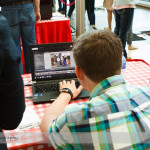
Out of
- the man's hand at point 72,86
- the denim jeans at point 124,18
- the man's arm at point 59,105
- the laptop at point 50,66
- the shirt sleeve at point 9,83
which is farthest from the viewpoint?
the denim jeans at point 124,18

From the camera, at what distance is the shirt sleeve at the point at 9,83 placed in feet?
2.09

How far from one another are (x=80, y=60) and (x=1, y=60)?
0.94 feet

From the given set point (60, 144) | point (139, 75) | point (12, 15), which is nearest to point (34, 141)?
point (60, 144)

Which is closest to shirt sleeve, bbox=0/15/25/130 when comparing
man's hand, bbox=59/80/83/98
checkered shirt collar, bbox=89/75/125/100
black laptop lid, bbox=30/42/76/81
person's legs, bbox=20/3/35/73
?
checkered shirt collar, bbox=89/75/125/100

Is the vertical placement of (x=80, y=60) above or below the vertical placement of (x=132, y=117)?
above

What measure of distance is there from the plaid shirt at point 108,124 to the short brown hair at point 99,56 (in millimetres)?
102

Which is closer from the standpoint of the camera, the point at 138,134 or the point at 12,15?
the point at 138,134

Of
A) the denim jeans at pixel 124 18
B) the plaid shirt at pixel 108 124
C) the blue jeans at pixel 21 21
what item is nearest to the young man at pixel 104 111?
the plaid shirt at pixel 108 124

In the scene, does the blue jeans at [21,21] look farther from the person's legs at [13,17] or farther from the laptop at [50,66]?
the laptop at [50,66]

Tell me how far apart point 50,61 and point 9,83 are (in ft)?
2.30

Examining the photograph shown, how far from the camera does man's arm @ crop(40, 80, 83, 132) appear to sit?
3.11ft

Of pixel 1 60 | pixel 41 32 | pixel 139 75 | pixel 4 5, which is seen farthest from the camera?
pixel 41 32

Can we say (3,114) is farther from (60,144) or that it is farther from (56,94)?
(56,94)

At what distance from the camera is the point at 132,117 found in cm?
66
